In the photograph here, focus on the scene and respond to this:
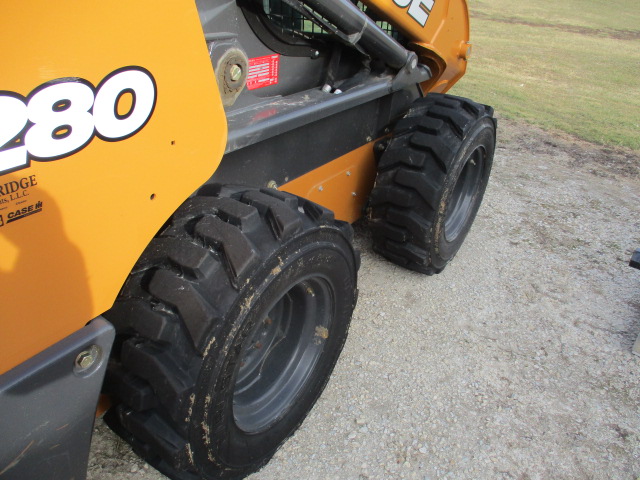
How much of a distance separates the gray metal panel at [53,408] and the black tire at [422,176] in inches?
66.3

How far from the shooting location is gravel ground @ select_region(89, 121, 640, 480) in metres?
2.06

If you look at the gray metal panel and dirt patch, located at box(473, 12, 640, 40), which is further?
dirt patch, located at box(473, 12, 640, 40)

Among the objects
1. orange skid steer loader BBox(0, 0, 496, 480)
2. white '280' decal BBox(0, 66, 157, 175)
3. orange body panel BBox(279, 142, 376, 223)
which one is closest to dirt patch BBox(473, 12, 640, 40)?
orange body panel BBox(279, 142, 376, 223)

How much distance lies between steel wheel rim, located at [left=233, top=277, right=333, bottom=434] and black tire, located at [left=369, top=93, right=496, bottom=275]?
92cm

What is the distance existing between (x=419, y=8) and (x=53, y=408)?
220 cm

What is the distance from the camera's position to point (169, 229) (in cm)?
156

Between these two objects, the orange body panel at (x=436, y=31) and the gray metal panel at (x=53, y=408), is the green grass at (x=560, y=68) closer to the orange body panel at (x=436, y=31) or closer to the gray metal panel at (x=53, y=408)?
the orange body panel at (x=436, y=31)

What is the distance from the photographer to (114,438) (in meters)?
2.01

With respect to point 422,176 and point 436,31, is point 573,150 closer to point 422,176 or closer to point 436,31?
point 436,31

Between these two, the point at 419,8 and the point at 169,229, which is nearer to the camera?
the point at 169,229

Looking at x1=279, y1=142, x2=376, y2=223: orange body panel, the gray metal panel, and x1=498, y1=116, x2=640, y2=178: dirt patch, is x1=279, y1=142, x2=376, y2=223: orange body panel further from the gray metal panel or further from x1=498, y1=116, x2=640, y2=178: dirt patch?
x1=498, y1=116, x2=640, y2=178: dirt patch

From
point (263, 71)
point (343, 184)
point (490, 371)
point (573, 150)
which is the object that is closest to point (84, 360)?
point (263, 71)

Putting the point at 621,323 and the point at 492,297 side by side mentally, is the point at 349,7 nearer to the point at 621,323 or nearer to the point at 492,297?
the point at 492,297

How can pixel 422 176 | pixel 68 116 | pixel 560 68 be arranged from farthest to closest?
pixel 560 68
pixel 422 176
pixel 68 116
